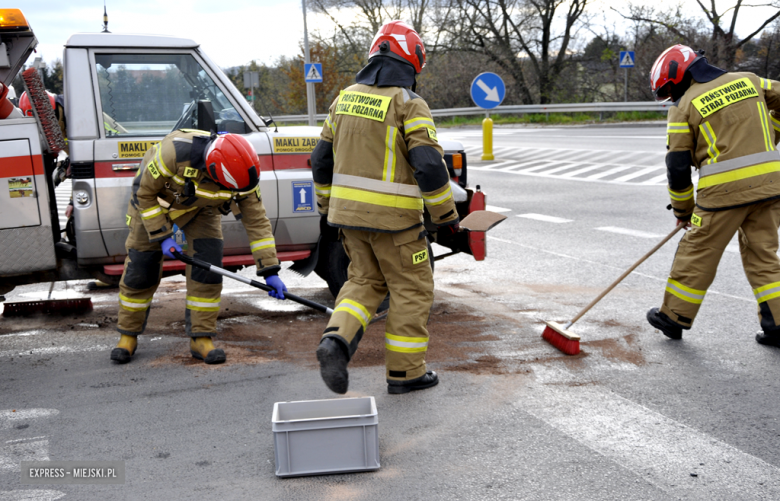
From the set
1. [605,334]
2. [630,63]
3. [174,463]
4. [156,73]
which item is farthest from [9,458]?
[630,63]

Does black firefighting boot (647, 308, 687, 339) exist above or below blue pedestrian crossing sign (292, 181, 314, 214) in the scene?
below

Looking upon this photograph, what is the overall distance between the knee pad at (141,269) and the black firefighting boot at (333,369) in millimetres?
1747

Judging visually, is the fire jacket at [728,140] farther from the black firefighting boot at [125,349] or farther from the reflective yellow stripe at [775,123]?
the black firefighting boot at [125,349]

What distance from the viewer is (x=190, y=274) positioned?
4.84m

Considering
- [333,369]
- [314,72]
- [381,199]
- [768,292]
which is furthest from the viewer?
[314,72]

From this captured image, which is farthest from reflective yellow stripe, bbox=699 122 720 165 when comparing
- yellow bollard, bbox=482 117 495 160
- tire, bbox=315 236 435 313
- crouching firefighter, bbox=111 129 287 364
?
yellow bollard, bbox=482 117 495 160

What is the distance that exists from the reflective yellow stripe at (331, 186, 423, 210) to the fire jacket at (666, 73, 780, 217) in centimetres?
195

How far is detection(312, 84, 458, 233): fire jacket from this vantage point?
3855mm

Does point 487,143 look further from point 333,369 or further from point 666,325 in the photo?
point 333,369

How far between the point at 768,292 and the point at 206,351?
12.2 ft

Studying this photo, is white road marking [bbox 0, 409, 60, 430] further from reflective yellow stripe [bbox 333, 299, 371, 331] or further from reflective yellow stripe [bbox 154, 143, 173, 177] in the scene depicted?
reflective yellow stripe [bbox 333, 299, 371, 331]

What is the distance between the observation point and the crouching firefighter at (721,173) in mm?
4660

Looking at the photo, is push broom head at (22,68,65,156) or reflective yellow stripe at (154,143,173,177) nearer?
reflective yellow stripe at (154,143,173,177)

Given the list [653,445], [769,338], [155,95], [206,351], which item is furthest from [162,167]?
[769,338]
